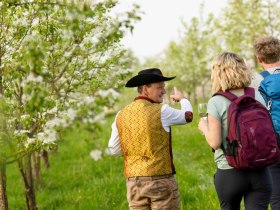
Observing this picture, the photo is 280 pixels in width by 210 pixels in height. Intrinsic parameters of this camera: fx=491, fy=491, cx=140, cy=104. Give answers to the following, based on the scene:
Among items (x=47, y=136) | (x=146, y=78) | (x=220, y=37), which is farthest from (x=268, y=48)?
(x=220, y=37)

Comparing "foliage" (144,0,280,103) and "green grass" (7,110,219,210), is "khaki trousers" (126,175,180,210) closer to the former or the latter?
"green grass" (7,110,219,210)

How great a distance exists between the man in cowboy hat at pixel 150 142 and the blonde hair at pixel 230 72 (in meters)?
0.73

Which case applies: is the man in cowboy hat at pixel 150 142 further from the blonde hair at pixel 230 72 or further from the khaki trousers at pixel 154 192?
the blonde hair at pixel 230 72

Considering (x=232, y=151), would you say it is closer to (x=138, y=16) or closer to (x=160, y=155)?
(x=160, y=155)

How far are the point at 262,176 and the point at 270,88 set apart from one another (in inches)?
40.2

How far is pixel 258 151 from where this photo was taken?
12.7ft

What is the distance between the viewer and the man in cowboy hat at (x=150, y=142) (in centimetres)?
469

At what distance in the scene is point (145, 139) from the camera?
4.69 meters

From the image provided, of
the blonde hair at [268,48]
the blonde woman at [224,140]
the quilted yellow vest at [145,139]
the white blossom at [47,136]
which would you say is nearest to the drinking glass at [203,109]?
the blonde woman at [224,140]

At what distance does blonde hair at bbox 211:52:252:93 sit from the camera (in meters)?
4.06

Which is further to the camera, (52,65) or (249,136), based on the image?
(52,65)

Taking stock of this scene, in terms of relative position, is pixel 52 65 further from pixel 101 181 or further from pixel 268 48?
pixel 101 181

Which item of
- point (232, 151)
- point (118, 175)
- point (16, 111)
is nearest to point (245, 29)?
point (118, 175)

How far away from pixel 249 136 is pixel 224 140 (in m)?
0.26
